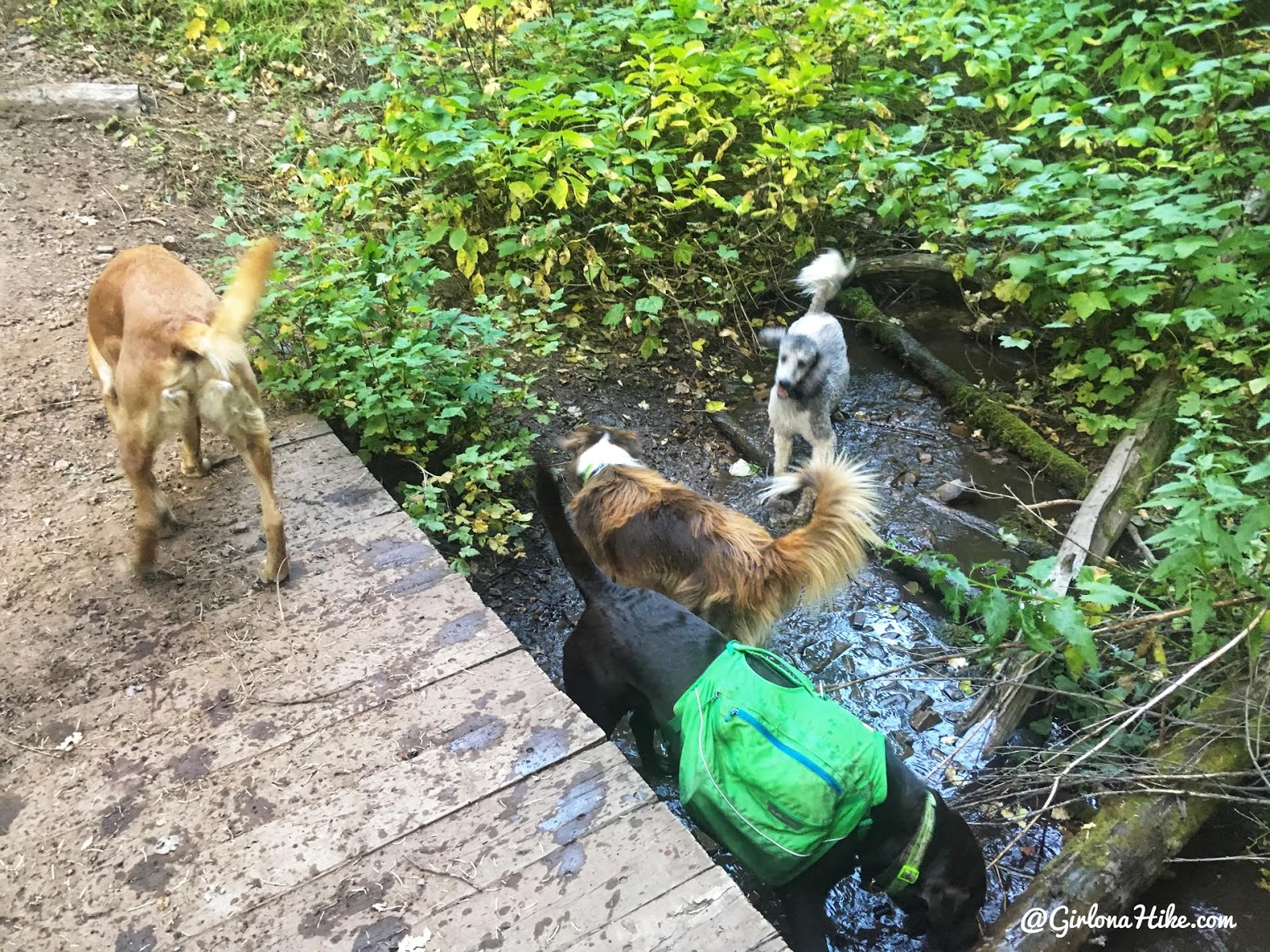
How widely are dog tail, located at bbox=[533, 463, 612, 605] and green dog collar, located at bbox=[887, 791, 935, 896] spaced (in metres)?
1.26

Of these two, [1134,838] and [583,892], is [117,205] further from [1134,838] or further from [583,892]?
[1134,838]

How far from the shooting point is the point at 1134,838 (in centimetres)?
266

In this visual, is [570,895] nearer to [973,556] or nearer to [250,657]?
[250,657]

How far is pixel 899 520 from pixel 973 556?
43 cm

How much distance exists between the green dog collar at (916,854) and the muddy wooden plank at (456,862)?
30.9 inches

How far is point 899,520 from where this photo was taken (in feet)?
14.8

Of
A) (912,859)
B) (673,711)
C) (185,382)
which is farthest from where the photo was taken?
(185,382)

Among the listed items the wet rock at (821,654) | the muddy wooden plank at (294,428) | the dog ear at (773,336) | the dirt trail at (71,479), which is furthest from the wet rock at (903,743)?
the muddy wooden plank at (294,428)

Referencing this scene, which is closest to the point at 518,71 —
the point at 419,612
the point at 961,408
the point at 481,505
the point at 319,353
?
the point at 319,353

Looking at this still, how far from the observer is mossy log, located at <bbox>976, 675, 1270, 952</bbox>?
96.7 inches

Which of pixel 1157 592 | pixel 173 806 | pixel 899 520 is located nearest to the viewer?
pixel 173 806

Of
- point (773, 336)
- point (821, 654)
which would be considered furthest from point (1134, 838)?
point (773, 336)

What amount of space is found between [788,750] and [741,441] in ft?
9.83

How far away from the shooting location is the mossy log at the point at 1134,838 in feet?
8.05
